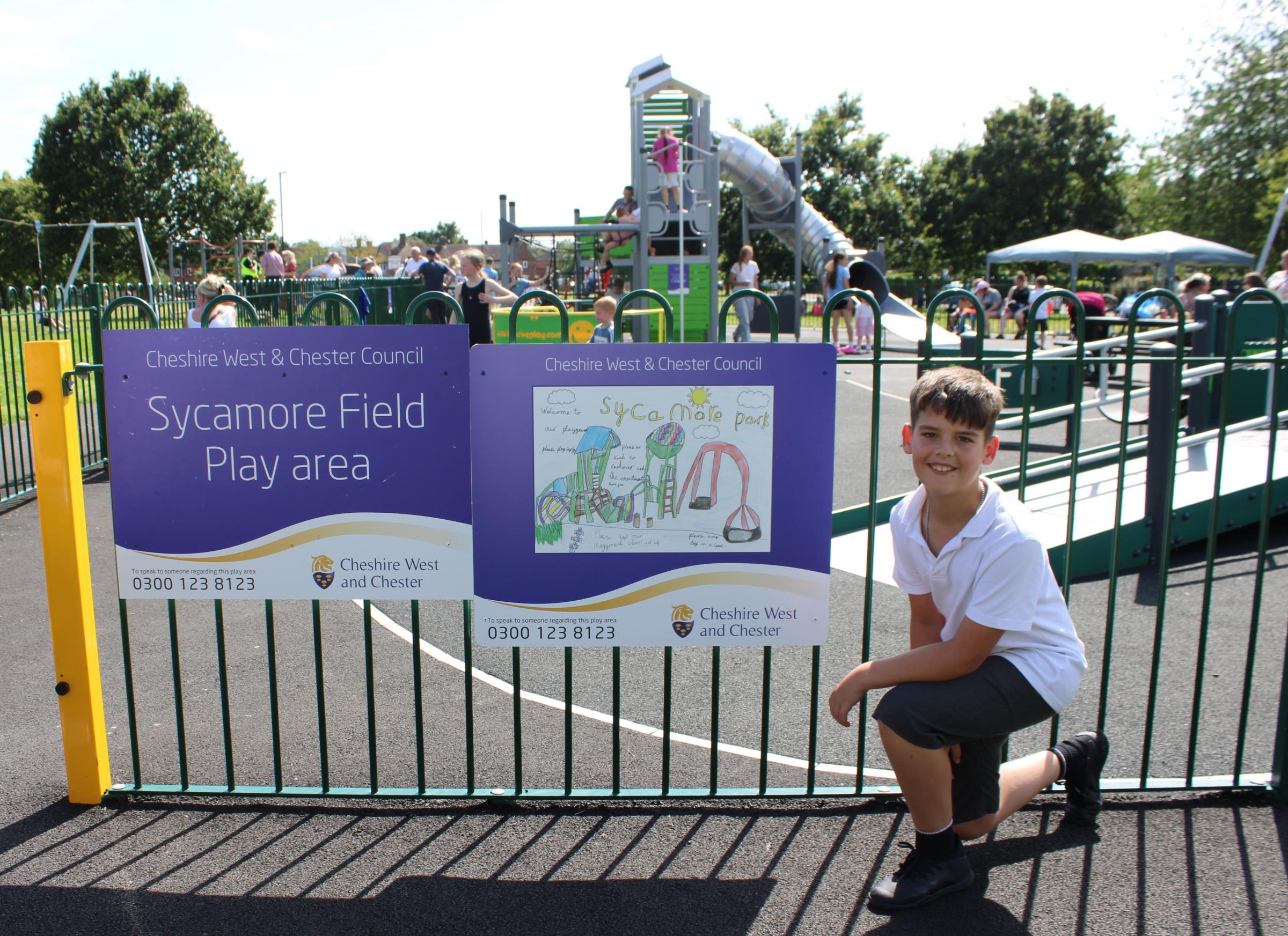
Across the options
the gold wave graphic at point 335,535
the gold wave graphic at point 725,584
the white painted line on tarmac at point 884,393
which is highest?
the gold wave graphic at point 335,535

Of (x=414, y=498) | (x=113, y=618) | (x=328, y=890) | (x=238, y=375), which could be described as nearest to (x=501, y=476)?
(x=414, y=498)

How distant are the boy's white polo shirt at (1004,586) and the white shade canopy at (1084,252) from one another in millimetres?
26008

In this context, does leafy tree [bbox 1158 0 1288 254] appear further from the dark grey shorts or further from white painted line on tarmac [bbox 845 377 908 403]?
the dark grey shorts

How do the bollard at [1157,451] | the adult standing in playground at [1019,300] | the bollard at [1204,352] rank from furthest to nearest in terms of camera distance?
the adult standing in playground at [1019,300] → the bollard at [1204,352] → the bollard at [1157,451]

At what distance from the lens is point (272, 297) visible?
1430 cm

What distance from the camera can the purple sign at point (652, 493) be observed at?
311 cm

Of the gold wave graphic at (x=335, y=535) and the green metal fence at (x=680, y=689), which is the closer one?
the gold wave graphic at (x=335, y=535)

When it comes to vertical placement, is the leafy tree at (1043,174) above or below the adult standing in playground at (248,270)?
above

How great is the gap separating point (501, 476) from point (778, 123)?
59275 mm

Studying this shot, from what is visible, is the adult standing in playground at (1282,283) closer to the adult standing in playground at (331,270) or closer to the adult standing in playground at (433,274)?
the adult standing in playground at (433,274)

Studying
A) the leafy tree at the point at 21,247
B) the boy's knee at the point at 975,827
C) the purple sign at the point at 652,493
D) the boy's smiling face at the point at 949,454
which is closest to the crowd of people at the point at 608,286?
the purple sign at the point at 652,493

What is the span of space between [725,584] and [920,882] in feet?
3.43

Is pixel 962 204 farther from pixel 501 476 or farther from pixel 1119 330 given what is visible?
pixel 501 476

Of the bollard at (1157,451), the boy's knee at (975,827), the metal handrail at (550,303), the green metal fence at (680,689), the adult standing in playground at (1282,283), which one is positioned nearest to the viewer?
the boy's knee at (975,827)
